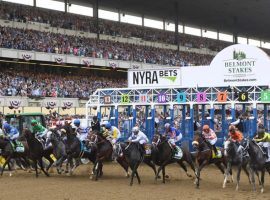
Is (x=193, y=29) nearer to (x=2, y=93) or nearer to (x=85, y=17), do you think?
(x=85, y=17)

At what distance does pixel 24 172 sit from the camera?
61.6 ft

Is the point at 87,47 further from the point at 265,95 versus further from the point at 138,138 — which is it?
the point at 138,138

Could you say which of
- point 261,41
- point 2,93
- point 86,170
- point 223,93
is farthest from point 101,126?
point 261,41

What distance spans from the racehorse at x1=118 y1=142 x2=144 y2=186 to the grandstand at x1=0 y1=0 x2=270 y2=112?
18805mm

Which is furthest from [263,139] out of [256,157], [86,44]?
[86,44]

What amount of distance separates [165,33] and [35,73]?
22347mm

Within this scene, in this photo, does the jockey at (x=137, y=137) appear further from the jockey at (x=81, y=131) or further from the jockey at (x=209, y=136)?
the jockey at (x=81, y=131)

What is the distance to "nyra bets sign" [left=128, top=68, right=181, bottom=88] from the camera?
906 inches

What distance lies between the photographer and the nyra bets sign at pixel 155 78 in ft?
75.5

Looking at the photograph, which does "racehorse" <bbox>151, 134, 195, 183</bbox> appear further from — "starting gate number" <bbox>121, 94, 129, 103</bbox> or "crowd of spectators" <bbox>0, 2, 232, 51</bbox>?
"crowd of spectators" <bbox>0, 2, 232, 51</bbox>

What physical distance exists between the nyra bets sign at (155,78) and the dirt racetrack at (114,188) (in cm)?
584

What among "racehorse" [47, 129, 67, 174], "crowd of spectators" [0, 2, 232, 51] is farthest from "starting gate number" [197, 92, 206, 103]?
"crowd of spectators" [0, 2, 232, 51]

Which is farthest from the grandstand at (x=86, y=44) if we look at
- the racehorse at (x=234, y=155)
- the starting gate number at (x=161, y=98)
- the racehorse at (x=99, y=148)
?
the racehorse at (x=234, y=155)

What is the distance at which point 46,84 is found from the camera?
39.6 meters
